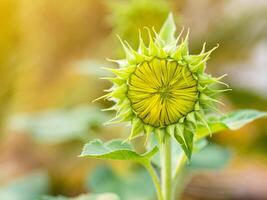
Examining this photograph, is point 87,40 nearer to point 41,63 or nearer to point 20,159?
point 41,63

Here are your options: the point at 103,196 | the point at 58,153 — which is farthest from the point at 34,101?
the point at 103,196

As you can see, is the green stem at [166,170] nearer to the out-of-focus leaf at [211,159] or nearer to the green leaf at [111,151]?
the green leaf at [111,151]

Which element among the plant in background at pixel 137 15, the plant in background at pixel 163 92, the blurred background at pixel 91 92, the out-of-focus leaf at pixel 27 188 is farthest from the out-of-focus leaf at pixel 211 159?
the plant in background at pixel 163 92

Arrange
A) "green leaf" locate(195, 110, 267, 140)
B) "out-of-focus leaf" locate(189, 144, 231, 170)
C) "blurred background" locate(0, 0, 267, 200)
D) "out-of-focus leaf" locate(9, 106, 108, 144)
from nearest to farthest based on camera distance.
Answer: "green leaf" locate(195, 110, 267, 140), "out-of-focus leaf" locate(189, 144, 231, 170), "blurred background" locate(0, 0, 267, 200), "out-of-focus leaf" locate(9, 106, 108, 144)

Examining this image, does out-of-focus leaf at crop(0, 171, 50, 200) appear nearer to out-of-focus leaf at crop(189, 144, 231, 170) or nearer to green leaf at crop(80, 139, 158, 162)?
out-of-focus leaf at crop(189, 144, 231, 170)

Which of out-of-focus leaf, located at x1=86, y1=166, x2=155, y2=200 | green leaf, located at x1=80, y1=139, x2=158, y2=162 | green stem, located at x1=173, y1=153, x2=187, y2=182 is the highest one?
out-of-focus leaf, located at x1=86, y1=166, x2=155, y2=200

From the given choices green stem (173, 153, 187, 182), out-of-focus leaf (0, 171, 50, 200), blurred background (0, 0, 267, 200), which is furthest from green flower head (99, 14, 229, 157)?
out-of-focus leaf (0, 171, 50, 200)
